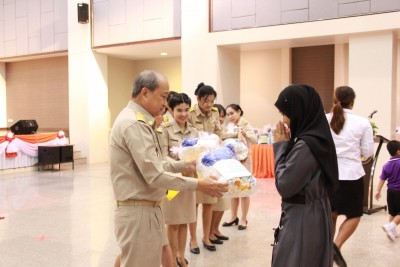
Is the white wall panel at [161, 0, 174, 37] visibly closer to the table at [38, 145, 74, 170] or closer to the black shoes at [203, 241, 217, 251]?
the table at [38, 145, 74, 170]

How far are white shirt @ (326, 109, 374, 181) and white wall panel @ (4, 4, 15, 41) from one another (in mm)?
12116

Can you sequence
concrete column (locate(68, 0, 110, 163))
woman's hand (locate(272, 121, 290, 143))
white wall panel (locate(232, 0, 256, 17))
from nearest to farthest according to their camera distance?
woman's hand (locate(272, 121, 290, 143))
white wall panel (locate(232, 0, 256, 17))
concrete column (locate(68, 0, 110, 163))

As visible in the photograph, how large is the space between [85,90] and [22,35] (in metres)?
3.14

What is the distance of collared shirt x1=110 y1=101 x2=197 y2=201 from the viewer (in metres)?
1.97

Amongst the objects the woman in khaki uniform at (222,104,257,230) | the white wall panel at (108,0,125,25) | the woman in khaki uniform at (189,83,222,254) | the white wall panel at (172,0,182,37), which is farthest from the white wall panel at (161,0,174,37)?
the woman in khaki uniform at (189,83,222,254)

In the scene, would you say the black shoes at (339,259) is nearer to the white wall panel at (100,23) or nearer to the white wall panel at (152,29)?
the white wall panel at (152,29)

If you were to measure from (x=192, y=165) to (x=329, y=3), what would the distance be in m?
6.27

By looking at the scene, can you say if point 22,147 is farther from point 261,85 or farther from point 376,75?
point 376,75

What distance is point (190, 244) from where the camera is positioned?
154 inches

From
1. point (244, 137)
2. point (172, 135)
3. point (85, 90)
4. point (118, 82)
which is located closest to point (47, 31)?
point (85, 90)

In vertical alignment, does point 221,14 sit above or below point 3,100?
above

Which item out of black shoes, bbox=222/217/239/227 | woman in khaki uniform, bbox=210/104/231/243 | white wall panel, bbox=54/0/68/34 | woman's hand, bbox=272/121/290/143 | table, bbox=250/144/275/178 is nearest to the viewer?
woman's hand, bbox=272/121/290/143

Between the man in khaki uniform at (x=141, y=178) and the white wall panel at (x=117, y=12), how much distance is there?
8857 millimetres

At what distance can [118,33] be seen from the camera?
10539 millimetres
